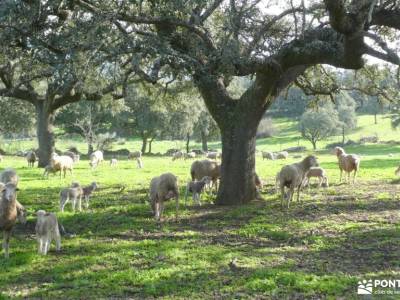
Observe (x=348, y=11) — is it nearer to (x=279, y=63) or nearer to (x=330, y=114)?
(x=279, y=63)

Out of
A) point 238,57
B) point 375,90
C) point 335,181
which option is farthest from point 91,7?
point 335,181

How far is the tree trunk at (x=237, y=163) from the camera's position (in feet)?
55.1

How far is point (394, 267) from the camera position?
977 centimetres

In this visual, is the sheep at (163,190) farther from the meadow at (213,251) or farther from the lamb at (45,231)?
the lamb at (45,231)

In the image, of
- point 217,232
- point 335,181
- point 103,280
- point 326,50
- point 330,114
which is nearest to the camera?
point 103,280

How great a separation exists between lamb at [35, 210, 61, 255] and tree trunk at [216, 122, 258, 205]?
697 cm

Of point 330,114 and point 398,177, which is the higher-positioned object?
point 330,114

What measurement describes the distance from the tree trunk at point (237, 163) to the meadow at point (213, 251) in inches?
23.0

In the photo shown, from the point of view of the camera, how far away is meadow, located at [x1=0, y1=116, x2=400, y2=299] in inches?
346

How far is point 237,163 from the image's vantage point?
55.1 feet

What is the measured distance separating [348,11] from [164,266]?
24.0 feet

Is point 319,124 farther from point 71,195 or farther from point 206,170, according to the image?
point 71,195

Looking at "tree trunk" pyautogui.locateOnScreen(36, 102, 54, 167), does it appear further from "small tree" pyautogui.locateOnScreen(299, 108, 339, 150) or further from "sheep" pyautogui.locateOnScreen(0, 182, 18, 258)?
"small tree" pyautogui.locateOnScreen(299, 108, 339, 150)

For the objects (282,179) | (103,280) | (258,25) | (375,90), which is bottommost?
(103,280)
